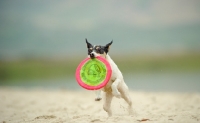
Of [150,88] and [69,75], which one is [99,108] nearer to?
[150,88]

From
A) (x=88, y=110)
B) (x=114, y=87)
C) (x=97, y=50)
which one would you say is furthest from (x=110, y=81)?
(x=88, y=110)

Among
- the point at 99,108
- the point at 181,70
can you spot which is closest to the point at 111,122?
the point at 99,108

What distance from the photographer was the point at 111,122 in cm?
579

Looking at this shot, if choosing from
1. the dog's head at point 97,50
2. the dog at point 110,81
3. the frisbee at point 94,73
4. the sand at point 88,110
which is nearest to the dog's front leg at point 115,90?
the dog at point 110,81

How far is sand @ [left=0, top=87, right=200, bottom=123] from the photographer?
6129 millimetres

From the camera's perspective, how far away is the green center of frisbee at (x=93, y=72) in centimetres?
677

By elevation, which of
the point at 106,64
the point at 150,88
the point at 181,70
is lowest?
the point at 106,64

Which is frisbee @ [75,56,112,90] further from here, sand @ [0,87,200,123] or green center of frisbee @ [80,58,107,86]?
sand @ [0,87,200,123]

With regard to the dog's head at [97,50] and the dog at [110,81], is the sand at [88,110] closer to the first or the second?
the dog at [110,81]

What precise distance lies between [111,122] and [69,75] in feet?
41.4

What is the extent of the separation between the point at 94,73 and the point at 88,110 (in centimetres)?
285

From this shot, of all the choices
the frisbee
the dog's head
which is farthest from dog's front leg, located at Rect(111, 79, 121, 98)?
the dog's head

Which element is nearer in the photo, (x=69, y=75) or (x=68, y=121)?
(x=68, y=121)

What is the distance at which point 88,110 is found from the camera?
966 centimetres
